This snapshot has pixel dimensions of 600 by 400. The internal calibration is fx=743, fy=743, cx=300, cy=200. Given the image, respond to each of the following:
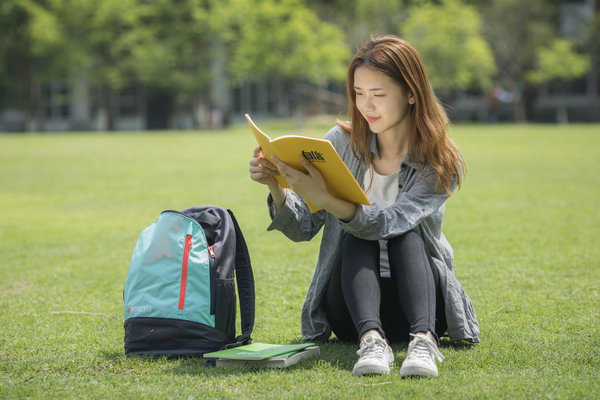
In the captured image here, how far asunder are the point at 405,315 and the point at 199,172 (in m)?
10.7

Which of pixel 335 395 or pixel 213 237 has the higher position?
pixel 213 237

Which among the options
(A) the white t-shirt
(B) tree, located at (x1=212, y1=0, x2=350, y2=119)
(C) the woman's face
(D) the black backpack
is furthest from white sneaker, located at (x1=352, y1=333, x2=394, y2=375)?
(B) tree, located at (x1=212, y1=0, x2=350, y2=119)

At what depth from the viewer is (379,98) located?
3273mm

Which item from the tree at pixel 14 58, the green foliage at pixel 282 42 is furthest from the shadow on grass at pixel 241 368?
the tree at pixel 14 58

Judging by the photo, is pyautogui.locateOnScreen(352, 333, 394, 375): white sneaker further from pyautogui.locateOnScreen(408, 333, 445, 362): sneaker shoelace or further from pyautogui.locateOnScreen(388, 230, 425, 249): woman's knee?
pyautogui.locateOnScreen(388, 230, 425, 249): woman's knee

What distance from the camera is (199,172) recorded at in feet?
44.7

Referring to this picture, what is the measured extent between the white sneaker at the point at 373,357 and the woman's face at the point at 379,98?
0.94 meters

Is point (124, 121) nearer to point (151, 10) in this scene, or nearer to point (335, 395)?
point (151, 10)

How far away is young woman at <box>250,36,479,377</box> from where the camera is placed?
3.01 metres

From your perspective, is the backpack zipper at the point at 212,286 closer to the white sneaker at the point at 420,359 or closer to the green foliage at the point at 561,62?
the white sneaker at the point at 420,359

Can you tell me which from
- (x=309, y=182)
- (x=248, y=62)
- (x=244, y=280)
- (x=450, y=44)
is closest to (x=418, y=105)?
(x=309, y=182)

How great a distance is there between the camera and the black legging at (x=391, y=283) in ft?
10.1

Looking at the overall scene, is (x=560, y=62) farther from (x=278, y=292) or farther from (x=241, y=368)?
(x=241, y=368)

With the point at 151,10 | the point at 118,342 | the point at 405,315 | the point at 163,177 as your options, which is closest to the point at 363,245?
the point at 405,315
